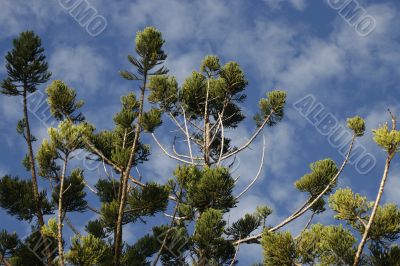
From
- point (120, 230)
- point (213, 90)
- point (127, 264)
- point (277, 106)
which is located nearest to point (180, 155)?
point (213, 90)

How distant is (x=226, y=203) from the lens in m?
10.1

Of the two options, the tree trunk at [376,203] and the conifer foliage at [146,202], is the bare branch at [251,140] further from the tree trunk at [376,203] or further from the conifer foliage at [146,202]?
the tree trunk at [376,203]

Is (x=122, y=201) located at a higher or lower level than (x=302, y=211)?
lower

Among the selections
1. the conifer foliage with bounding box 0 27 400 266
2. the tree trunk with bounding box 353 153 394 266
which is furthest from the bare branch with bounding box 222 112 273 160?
the tree trunk with bounding box 353 153 394 266

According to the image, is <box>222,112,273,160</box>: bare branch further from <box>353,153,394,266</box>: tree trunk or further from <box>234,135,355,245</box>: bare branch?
<box>353,153,394,266</box>: tree trunk

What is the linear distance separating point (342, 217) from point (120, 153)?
343 cm

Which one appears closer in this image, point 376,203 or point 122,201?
point 376,203

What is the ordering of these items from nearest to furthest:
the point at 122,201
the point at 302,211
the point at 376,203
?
the point at 376,203 → the point at 122,201 → the point at 302,211

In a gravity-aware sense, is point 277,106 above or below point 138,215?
above

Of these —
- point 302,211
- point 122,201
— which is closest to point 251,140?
point 302,211

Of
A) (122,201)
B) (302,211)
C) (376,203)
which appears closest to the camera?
(376,203)

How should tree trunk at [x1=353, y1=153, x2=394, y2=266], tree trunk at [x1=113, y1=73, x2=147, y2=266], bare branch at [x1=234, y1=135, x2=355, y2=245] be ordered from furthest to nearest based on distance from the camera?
1. bare branch at [x1=234, y1=135, x2=355, y2=245]
2. tree trunk at [x1=113, y1=73, x2=147, y2=266]
3. tree trunk at [x1=353, y1=153, x2=394, y2=266]

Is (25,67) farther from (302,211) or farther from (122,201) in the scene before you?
(302,211)

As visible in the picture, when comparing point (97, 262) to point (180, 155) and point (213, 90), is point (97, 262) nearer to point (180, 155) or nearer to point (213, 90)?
point (180, 155)
